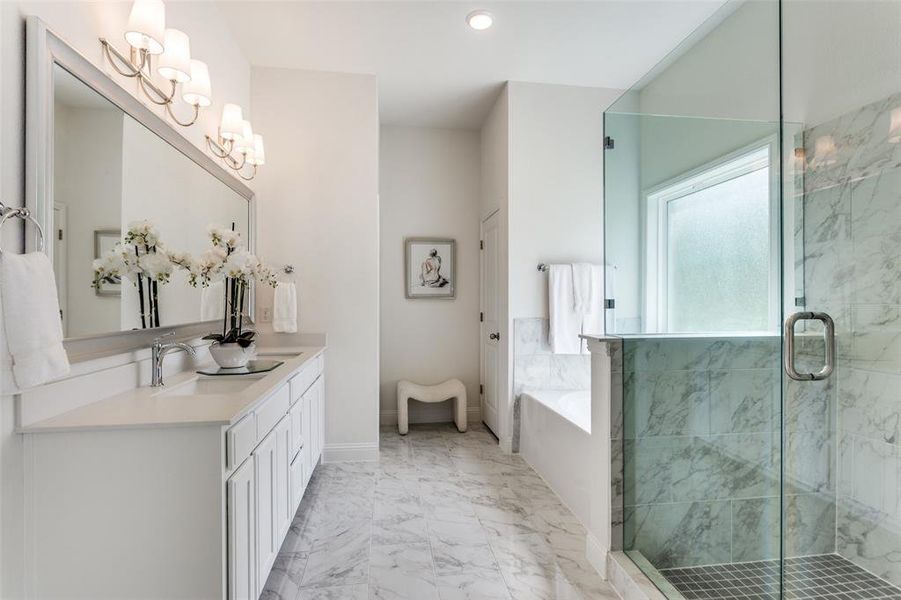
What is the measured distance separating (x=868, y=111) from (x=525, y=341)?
2207 mm

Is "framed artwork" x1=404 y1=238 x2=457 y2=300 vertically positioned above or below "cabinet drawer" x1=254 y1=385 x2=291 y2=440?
above

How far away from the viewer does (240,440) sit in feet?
4.57

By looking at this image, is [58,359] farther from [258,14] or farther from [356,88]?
[356,88]

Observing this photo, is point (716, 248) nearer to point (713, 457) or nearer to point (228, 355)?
point (713, 457)

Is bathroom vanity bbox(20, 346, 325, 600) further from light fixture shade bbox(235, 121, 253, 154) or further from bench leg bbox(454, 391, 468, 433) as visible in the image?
bench leg bbox(454, 391, 468, 433)

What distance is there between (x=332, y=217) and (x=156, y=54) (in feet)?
5.08

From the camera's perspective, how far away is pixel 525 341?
3.32 m

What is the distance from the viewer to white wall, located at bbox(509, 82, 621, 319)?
332 cm

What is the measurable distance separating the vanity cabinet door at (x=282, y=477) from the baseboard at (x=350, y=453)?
113cm

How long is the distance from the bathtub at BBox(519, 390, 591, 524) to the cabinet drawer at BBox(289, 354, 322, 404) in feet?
4.82

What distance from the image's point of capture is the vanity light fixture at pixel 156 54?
1552mm

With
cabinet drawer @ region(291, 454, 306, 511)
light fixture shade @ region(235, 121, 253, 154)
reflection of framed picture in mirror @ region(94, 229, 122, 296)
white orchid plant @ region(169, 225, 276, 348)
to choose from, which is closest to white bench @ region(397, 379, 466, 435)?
cabinet drawer @ region(291, 454, 306, 511)

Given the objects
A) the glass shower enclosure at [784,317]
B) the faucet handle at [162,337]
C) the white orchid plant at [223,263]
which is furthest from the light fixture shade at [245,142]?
the glass shower enclosure at [784,317]

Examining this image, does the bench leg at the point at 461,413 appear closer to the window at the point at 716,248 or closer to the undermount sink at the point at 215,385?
the undermount sink at the point at 215,385
